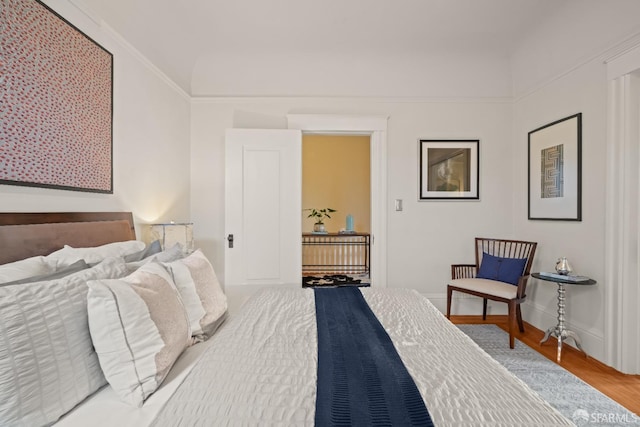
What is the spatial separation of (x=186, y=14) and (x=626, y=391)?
451 cm

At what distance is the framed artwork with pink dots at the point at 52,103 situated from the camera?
141cm

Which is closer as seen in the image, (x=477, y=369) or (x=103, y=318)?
(x=103, y=318)

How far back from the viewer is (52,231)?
61.9 inches

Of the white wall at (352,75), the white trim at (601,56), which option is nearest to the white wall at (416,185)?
the white wall at (352,75)

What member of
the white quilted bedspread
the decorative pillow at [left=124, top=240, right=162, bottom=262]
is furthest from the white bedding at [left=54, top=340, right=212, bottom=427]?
the decorative pillow at [left=124, top=240, right=162, bottom=262]

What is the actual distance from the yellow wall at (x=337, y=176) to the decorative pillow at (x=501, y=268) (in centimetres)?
308

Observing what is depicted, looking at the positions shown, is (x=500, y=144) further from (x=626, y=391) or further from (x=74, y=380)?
(x=74, y=380)

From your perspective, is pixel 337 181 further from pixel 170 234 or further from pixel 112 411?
pixel 112 411

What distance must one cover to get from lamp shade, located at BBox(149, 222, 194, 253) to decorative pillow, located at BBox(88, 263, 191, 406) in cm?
130

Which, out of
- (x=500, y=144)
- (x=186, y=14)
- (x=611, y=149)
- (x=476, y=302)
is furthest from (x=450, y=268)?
(x=186, y=14)

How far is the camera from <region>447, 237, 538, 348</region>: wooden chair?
273cm

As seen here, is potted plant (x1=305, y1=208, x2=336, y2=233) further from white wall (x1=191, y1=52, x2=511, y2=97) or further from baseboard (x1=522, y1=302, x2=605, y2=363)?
baseboard (x1=522, y1=302, x2=605, y2=363)

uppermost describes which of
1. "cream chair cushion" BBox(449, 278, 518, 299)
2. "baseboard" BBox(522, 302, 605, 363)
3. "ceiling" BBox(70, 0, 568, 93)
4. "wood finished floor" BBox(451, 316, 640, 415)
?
"ceiling" BBox(70, 0, 568, 93)

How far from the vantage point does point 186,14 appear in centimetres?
266
